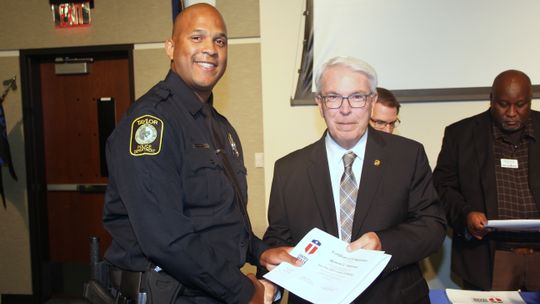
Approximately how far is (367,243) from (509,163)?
147 cm

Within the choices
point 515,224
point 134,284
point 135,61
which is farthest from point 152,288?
point 135,61

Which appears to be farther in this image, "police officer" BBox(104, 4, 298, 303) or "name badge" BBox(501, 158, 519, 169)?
"name badge" BBox(501, 158, 519, 169)

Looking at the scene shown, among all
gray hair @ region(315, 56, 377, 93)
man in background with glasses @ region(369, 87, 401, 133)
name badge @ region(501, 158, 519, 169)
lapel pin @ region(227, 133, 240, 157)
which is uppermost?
gray hair @ region(315, 56, 377, 93)

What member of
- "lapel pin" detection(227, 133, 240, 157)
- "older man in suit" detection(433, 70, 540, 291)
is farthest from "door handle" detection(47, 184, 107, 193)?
"older man in suit" detection(433, 70, 540, 291)

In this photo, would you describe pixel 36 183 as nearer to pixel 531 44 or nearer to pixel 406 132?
pixel 406 132

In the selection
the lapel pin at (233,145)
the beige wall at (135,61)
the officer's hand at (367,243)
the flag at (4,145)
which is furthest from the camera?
the flag at (4,145)

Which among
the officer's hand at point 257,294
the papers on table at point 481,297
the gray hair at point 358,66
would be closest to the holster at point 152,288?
the officer's hand at point 257,294

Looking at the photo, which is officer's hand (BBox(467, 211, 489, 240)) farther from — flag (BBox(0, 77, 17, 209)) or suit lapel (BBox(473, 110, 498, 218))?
flag (BBox(0, 77, 17, 209))

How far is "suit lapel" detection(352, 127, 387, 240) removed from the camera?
1333 millimetres

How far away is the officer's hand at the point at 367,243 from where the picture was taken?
48.9 inches

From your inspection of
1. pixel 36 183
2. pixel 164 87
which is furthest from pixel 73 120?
pixel 164 87

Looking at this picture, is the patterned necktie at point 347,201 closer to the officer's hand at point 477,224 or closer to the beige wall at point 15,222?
the officer's hand at point 477,224

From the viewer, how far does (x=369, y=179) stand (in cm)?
136

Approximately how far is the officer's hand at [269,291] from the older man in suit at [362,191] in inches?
2.9
